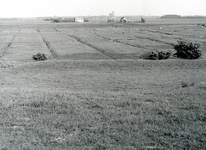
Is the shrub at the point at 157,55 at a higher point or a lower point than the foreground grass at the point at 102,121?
lower

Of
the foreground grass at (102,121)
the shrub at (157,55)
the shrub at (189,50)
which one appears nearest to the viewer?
the foreground grass at (102,121)

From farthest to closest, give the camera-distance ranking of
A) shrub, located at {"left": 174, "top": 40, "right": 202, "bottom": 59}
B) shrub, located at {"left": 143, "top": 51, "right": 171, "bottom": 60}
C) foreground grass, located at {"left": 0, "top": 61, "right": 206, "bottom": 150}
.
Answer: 1. shrub, located at {"left": 174, "top": 40, "right": 202, "bottom": 59}
2. shrub, located at {"left": 143, "top": 51, "right": 171, "bottom": 60}
3. foreground grass, located at {"left": 0, "top": 61, "right": 206, "bottom": 150}

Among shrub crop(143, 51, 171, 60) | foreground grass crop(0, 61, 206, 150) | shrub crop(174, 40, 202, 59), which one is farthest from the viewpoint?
shrub crop(174, 40, 202, 59)

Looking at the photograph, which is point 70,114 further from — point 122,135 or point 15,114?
point 122,135

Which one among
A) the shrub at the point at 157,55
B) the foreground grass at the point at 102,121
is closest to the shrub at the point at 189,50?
the shrub at the point at 157,55

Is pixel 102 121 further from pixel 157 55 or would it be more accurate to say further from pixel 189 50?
pixel 189 50

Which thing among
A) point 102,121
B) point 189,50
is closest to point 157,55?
point 189,50

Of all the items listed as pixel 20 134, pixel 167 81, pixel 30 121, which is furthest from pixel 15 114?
pixel 167 81

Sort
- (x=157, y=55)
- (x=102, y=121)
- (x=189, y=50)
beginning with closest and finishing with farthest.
A: (x=102, y=121) < (x=157, y=55) < (x=189, y=50)

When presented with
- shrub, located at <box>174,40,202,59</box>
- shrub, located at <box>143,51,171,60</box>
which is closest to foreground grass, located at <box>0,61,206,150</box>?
shrub, located at <box>143,51,171,60</box>

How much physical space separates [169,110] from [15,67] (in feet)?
63.2

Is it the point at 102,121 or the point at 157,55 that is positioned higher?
the point at 102,121

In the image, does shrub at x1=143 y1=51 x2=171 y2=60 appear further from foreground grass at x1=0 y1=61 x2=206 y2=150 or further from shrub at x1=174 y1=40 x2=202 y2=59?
foreground grass at x1=0 y1=61 x2=206 y2=150

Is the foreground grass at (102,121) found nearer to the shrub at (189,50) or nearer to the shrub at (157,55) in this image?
the shrub at (157,55)
